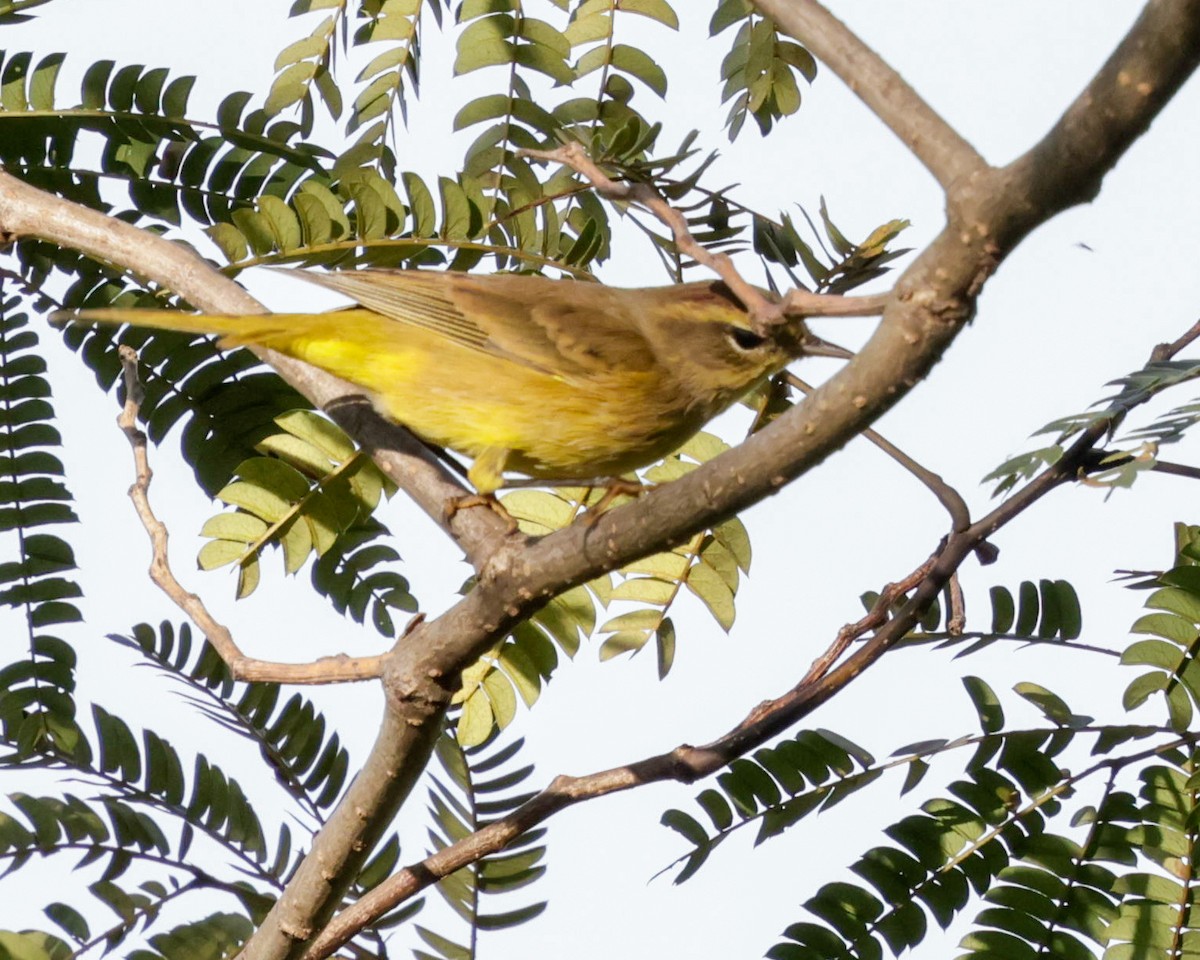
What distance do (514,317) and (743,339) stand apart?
0.57 metres

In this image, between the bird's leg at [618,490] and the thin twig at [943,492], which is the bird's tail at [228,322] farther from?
the thin twig at [943,492]

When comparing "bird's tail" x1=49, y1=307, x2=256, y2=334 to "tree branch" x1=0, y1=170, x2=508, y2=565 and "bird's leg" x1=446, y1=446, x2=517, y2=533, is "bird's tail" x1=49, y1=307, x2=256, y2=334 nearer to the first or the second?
"tree branch" x1=0, y1=170, x2=508, y2=565

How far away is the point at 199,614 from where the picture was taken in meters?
2.14

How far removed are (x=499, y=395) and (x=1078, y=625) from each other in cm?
131

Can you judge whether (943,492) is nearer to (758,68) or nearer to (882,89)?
(882,89)

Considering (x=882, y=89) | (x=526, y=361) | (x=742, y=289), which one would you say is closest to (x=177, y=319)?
(x=526, y=361)

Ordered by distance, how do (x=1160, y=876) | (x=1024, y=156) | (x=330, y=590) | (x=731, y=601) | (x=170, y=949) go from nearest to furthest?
1. (x=1024, y=156)
2. (x=1160, y=876)
3. (x=170, y=949)
4. (x=731, y=601)
5. (x=330, y=590)

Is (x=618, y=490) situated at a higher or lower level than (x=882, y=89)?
higher

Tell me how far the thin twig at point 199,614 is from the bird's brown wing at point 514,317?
0.63 meters

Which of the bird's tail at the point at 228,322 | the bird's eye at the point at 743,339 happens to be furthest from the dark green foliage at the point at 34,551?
the bird's eye at the point at 743,339

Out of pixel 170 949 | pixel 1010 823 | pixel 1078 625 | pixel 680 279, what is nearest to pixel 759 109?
pixel 680 279

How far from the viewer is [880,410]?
139cm

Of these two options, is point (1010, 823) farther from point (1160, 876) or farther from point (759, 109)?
point (759, 109)

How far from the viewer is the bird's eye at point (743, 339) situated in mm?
2740
